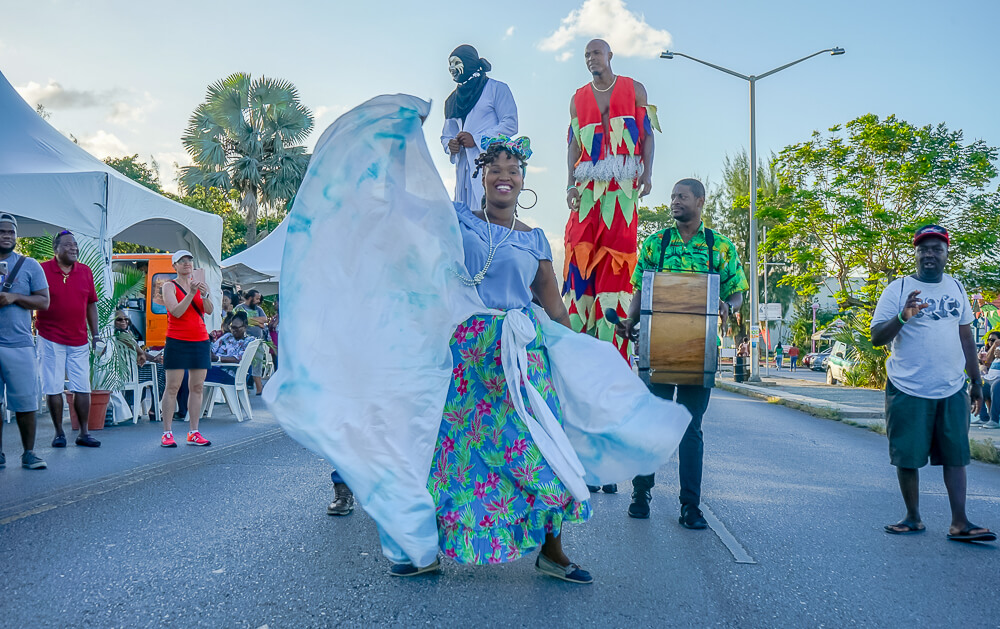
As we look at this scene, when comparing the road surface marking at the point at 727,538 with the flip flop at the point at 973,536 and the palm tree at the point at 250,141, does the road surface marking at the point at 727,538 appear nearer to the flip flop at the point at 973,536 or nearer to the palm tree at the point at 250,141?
the flip flop at the point at 973,536

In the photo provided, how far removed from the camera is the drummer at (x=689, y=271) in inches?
191

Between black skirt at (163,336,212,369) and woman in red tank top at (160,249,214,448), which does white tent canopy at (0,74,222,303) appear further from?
black skirt at (163,336,212,369)

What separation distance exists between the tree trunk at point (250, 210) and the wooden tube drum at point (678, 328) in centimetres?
2678

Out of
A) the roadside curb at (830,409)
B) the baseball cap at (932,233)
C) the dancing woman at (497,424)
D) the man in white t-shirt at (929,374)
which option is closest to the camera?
Result: the dancing woman at (497,424)

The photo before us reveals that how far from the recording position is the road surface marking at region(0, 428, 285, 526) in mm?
5152

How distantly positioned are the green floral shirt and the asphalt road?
1.46 metres

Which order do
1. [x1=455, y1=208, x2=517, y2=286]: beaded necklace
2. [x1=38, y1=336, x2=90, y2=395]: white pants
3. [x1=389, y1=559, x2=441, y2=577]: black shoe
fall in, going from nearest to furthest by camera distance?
1. [x1=455, y1=208, x2=517, y2=286]: beaded necklace
2. [x1=389, y1=559, x2=441, y2=577]: black shoe
3. [x1=38, y1=336, x2=90, y2=395]: white pants

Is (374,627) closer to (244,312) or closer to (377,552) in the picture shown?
(377,552)

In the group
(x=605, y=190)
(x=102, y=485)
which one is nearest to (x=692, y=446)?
(x=605, y=190)

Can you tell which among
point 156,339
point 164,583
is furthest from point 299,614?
point 156,339

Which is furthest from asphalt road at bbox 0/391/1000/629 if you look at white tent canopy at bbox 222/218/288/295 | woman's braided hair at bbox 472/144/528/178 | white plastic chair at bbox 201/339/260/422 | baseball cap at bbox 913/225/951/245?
white tent canopy at bbox 222/218/288/295

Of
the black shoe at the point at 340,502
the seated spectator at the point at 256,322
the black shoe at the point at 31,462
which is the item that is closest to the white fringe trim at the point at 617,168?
the black shoe at the point at 340,502

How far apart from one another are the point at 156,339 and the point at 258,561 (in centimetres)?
1266

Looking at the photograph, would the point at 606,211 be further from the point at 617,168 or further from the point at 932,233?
the point at 932,233
